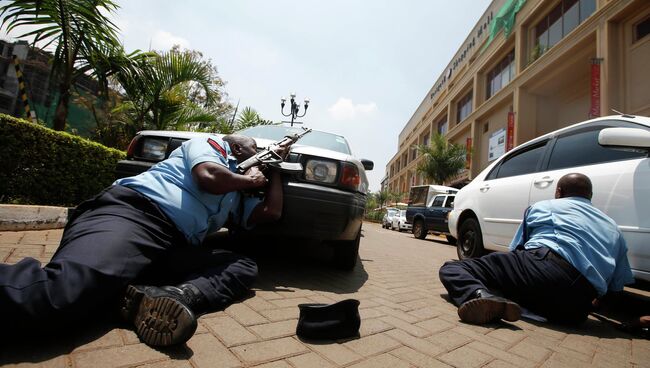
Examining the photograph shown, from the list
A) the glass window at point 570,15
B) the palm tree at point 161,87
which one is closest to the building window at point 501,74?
the glass window at point 570,15

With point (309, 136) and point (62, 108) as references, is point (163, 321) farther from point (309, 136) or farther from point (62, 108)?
point (62, 108)

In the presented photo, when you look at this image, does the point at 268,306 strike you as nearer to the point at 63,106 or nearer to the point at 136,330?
the point at 136,330

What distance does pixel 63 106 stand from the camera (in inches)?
190

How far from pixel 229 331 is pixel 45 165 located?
12.6 ft

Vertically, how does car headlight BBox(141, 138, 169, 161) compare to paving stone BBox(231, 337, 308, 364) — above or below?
above

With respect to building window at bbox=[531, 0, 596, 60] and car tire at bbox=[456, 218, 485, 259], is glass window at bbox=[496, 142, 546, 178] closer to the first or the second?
car tire at bbox=[456, 218, 485, 259]

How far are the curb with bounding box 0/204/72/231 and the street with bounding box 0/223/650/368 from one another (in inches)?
30.8

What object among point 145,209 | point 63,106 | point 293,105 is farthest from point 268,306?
point 293,105

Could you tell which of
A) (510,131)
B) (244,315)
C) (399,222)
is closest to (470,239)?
(244,315)

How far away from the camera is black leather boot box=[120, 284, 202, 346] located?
1.24 meters

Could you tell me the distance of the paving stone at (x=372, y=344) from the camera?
147cm

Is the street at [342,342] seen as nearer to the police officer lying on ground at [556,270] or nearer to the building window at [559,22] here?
the police officer lying on ground at [556,270]

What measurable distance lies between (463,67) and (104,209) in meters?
30.6

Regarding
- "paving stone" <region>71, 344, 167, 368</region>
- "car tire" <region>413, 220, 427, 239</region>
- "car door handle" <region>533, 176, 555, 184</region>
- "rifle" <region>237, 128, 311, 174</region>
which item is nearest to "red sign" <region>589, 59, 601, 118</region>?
"car tire" <region>413, 220, 427, 239</region>
